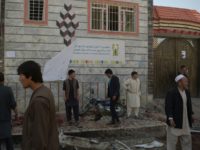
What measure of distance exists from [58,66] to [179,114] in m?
9.20

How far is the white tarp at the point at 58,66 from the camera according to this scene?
15998 mm

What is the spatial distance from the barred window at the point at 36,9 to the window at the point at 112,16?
2.00 metres

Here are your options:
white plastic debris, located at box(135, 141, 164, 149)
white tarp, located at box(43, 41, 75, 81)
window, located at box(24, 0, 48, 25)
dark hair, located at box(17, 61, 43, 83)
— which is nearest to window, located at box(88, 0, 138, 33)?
white tarp, located at box(43, 41, 75, 81)

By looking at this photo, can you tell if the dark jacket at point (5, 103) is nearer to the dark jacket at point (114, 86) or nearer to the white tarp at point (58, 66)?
the dark jacket at point (114, 86)

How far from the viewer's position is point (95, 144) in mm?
8734

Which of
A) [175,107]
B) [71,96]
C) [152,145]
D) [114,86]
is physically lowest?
[152,145]

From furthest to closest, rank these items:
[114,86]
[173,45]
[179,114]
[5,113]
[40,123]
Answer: [173,45], [114,86], [5,113], [179,114], [40,123]

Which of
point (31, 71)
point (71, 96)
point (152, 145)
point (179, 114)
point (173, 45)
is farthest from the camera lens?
point (173, 45)

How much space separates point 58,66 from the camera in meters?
16.1

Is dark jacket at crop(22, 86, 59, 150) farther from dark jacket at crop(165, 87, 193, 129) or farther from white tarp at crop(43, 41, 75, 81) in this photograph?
white tarp at crop(43, 41, 75, 81)

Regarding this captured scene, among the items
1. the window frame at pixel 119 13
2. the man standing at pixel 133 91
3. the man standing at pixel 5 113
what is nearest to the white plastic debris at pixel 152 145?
the man standing at pixel 5 113

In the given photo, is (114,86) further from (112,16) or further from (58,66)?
(112,16)

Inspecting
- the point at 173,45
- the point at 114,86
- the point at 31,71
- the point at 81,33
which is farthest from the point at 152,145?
the point at 173,45

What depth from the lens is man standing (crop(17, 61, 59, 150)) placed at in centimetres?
389
